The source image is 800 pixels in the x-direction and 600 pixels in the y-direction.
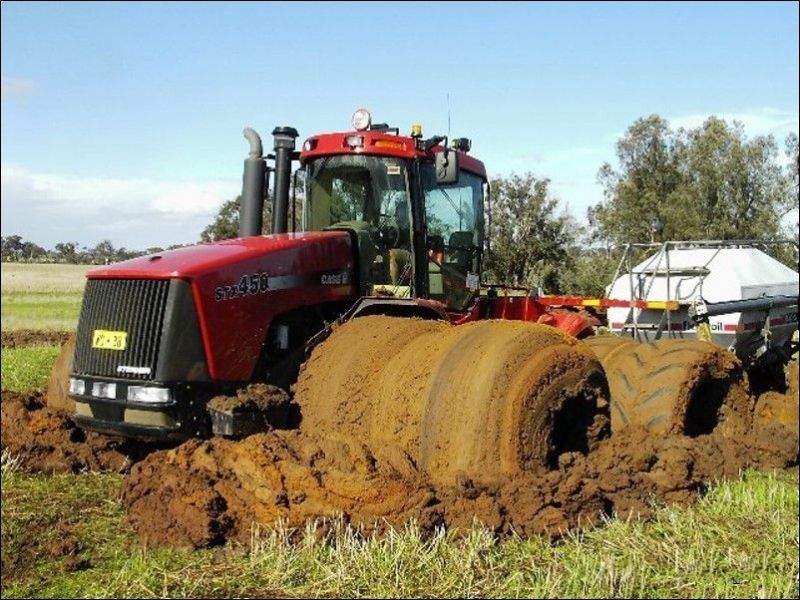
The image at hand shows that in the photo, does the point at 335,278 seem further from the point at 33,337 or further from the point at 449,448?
the point at 33,337

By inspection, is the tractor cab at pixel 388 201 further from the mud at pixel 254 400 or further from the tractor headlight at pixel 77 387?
the tractor headlight at pixel 77 387

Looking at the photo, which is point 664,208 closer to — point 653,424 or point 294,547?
point 653,424

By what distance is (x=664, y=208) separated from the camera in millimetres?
26125

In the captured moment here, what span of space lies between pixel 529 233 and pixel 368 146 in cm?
2067

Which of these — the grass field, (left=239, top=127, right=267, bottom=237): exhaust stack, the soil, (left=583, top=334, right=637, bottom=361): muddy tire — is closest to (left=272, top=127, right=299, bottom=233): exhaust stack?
(left=239, top=127, right=267, bottom=237): exhaust stack

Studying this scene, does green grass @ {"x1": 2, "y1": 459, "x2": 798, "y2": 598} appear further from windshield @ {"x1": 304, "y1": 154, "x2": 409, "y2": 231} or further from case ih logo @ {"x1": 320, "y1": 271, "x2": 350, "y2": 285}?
windshield @ {"x1": 304, "y1": 154, "x2": 409, "y2": 231}

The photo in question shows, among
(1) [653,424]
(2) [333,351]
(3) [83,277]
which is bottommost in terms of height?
(1) [653,424]

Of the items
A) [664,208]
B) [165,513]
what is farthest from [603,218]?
[165,513]

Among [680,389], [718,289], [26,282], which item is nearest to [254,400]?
[26,282]

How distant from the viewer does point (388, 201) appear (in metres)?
7.45

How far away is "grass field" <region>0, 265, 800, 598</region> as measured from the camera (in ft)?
13.9

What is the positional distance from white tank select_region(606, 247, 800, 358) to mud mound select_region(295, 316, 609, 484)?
3.42m

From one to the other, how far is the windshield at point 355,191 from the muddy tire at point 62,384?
2.30m

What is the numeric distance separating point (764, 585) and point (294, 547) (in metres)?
2.39
